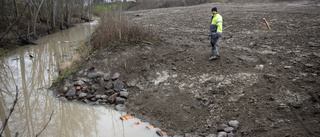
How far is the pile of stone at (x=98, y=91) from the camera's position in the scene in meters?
6.54

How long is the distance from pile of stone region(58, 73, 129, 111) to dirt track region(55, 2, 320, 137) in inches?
10.8

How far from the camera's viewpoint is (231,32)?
10102 mm

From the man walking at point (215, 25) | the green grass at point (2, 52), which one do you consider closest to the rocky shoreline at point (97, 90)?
the man walking at point (215, 25)

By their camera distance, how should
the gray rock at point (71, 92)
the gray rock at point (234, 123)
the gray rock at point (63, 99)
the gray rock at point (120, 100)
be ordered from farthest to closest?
the gray rock at point (71, 92) < the gray rock at point (63, 99) < the gray rock at point (120, 100) < the gray rock at point (234, 123)

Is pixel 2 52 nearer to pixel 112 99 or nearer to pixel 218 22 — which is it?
pixel 112 99

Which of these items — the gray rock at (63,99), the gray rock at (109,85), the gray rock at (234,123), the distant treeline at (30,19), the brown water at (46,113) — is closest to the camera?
the gray rock at (234,123)

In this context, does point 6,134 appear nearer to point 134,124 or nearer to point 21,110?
point 21,110

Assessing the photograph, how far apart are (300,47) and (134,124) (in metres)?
5.82

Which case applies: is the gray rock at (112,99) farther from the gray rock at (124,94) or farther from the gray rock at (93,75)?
the gray rock at (93,75)

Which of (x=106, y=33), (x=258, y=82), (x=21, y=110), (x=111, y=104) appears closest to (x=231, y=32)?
(x=258, y=82)

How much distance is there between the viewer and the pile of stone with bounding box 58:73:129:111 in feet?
21.4

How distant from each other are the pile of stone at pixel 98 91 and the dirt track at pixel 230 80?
0.27 m

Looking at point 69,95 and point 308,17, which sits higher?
point 308,17

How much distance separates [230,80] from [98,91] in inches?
154
